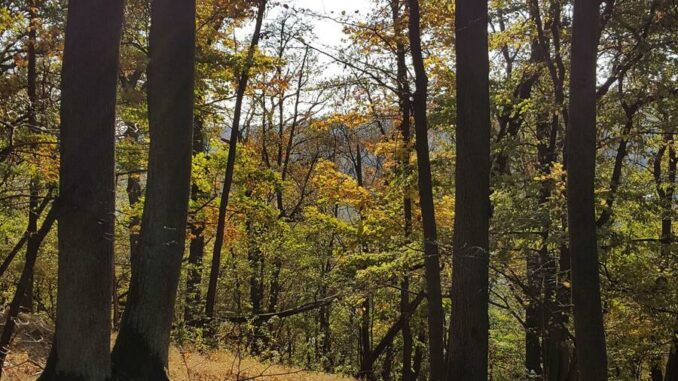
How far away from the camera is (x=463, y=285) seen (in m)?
6.23

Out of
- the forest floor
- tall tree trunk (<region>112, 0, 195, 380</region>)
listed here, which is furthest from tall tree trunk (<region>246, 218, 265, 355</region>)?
tall tree trunk (<region>112, 0, 195, 380</region>)

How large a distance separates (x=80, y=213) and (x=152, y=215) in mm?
992

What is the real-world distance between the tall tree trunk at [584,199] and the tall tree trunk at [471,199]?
4.36 feet

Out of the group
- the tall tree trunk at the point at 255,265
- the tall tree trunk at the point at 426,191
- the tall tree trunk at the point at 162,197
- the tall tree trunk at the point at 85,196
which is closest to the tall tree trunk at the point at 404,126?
the tall tree trunk at the point at 426,191

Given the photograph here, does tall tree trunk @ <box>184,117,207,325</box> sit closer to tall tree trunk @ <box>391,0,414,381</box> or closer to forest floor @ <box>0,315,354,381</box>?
forest floor @ <box>0,315,354,381</box>

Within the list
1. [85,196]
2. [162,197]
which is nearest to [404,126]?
[162,197]

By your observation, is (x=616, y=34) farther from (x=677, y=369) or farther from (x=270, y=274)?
(x=270, y=274)

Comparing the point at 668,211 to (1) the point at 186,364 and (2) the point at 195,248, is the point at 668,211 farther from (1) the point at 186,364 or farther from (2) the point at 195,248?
(2) the point at 195,248

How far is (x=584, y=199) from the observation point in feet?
22.4

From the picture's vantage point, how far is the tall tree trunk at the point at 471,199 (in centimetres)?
611

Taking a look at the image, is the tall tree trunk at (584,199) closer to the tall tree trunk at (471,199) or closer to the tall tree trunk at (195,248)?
the tall tree trunk at (471,199)

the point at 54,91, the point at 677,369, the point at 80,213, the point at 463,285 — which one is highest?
the point at 54,91

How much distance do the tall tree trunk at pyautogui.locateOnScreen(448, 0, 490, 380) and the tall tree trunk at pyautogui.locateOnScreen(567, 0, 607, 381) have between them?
1329 mm

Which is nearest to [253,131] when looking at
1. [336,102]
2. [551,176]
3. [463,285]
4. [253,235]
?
[253,235]
